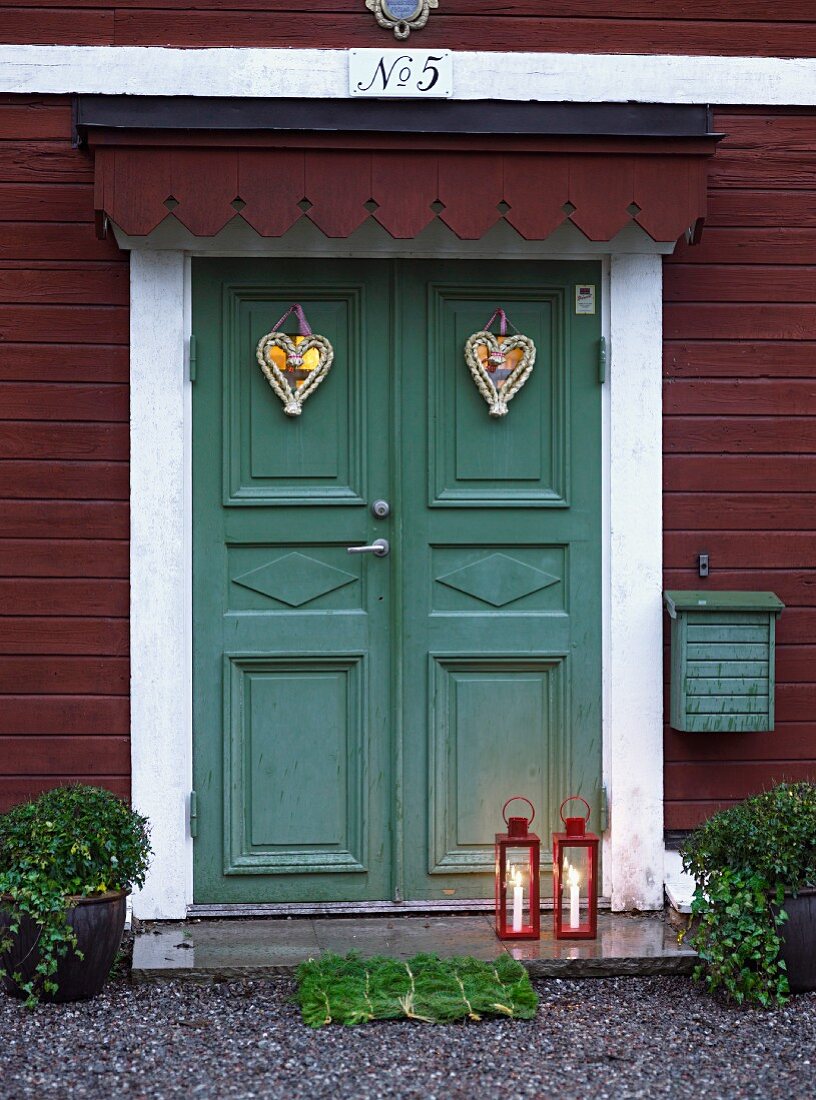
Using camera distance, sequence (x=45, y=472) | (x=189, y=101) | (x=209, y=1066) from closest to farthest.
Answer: (x=209, y=1066)
(x=189, y=101)
(x=45, y=472)

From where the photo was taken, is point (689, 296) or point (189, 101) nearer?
point (189, 101)

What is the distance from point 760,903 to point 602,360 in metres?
1.91

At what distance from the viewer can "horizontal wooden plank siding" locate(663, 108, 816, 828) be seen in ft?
15.8

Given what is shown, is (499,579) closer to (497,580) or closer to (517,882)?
(497,580)

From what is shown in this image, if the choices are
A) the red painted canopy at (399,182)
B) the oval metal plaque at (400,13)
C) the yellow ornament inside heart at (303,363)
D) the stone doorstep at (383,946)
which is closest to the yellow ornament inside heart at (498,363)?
the red painted canopy at (399,182)

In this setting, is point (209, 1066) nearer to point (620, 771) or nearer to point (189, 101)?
point (620, 771)

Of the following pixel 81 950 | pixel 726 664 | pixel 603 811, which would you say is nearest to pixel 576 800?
pixel 603 811

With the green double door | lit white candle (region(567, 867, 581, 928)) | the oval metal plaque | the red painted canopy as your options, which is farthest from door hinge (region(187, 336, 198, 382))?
lit white candle (region(567, 867, 581, 928))

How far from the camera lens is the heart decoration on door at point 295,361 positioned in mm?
4719

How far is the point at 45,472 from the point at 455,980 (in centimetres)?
216

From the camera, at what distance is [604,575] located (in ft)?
15.9

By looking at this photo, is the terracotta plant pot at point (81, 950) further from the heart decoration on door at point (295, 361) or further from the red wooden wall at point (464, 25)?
the red wooden wall at point (464, 25)

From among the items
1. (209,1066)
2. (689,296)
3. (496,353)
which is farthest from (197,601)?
(689,296)

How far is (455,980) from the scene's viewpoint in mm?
4102
